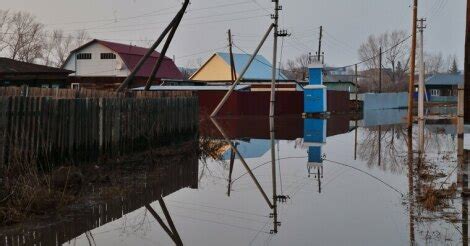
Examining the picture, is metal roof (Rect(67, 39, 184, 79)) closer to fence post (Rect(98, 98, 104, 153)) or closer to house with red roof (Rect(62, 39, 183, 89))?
house with red roof (Rect(62, 39, 183, 89))

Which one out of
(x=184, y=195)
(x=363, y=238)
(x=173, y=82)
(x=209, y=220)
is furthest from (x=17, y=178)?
(x=173, y=82)

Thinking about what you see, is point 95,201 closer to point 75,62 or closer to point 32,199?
point 32,199

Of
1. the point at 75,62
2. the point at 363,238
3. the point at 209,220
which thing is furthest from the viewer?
the point at 75,62

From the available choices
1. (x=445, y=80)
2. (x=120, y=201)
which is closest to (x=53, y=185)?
(x=120, y=201)

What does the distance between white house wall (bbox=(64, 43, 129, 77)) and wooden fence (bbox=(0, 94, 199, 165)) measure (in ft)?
155

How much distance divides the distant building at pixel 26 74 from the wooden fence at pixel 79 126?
63.4ft

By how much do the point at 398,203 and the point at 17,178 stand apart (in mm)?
6057

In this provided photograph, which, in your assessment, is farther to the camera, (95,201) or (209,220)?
(95,201)

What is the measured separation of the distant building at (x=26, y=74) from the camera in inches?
1366

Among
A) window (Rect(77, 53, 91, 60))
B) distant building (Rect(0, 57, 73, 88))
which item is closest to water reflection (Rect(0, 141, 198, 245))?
distant building (Rect(0, 57, 73, 88))

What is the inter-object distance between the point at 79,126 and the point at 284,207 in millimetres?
5221

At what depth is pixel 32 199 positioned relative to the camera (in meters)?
8.08

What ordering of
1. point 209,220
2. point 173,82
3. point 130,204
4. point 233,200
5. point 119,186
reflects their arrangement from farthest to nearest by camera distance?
point 173,82, point 119,186, point 233,200, point 130,204, point 209,220

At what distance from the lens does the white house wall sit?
210 ft
